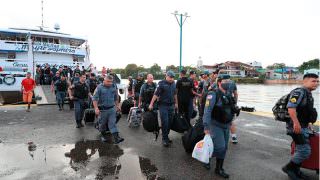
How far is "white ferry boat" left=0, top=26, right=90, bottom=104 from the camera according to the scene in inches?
731

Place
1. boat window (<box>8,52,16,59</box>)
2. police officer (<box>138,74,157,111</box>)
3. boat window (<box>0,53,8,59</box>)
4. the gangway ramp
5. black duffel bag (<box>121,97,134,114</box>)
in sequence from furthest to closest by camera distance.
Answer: boat window (<box>8,52,16,59</box>), boat window (<box>0,53,8,59</box>), the gangway ramp, black duffel bag (<box>121,97,134,114</box>), police officer (<box>138,74,157,111</box>)

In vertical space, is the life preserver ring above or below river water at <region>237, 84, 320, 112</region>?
above

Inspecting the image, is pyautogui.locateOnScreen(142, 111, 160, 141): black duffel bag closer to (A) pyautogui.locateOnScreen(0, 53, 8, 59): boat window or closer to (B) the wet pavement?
(B) the wet pavement

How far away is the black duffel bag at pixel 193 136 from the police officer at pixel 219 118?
0.80m

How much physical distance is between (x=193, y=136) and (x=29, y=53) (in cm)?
1735

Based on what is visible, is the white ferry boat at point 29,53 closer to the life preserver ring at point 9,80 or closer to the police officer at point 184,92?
the life preserver ring at point 9,80

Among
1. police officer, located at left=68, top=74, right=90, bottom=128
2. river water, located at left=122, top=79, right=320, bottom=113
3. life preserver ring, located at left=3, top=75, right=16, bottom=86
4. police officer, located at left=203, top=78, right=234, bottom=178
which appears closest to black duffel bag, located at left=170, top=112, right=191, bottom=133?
police officer, located at left=203, top=78, right=234, bottom=178

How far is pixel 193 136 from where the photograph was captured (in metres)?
5.42

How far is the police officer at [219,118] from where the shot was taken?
4348 millimetres

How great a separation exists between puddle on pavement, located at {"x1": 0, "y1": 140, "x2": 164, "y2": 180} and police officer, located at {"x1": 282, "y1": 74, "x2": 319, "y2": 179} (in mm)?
2182

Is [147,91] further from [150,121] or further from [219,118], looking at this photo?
[219,118]

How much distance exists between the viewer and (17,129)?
8.28m

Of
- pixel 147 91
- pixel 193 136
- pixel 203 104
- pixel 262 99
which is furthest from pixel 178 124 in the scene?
pixel 262 99

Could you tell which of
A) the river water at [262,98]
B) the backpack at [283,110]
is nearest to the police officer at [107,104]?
the backpack at [283,110]
